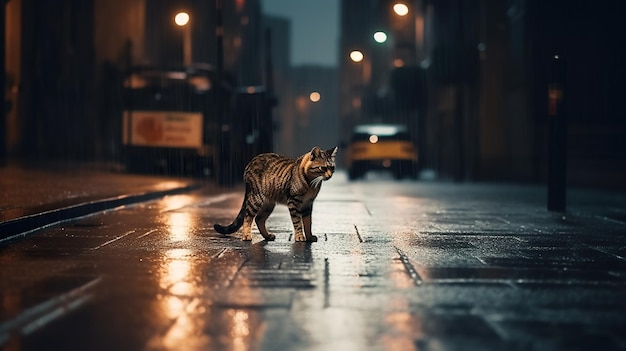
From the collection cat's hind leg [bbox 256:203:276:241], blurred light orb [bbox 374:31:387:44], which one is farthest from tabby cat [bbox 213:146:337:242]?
blurred light orb [bbox 374:31:387:44]

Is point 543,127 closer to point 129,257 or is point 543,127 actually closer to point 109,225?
point 109,225

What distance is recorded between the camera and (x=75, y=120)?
49.9m

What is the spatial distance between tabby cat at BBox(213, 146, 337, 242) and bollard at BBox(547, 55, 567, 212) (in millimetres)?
7857

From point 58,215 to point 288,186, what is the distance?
4.60 metres

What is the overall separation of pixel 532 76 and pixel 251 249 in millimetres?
25322

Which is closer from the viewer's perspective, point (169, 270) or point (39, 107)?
Result: point (169, 270)

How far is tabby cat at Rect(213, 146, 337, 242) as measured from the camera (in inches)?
434

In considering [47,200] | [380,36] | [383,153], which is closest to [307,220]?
[47,200]

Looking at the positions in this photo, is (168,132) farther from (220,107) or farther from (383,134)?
(383,134)

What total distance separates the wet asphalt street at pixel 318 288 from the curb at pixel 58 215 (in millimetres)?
285

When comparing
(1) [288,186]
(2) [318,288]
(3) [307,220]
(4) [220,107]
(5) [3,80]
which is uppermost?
(5) [3,80]

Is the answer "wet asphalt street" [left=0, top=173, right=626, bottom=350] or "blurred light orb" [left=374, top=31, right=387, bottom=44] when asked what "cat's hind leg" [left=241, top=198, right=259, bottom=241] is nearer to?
"wet asphalt street" [left=0, top=173, right=626, bottom=350]

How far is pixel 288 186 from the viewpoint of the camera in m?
11.3

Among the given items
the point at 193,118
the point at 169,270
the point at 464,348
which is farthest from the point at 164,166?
the point at 464,348
